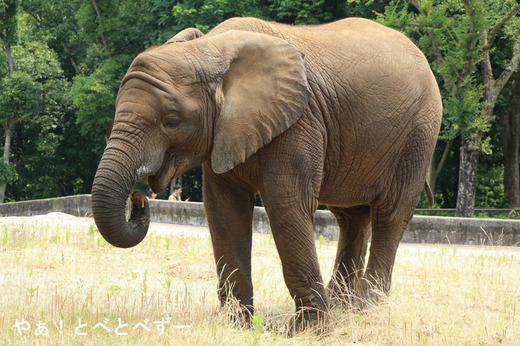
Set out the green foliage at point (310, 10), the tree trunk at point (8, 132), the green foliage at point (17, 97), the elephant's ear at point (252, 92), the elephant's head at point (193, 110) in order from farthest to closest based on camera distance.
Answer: the green foliage at point (17, 97) → the tree trunk at point (8, 132) → the green foliage at point (310, 10) → the elephant's ear at point (252, 92) → the elephant's head at point (193, 110)

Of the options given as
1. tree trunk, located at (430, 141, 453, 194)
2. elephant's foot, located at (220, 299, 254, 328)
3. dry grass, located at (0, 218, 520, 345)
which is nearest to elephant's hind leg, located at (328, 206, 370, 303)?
dry grass, located at (0, 218, 520, 345)

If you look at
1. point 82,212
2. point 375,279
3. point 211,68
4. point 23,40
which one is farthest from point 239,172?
point 23,40

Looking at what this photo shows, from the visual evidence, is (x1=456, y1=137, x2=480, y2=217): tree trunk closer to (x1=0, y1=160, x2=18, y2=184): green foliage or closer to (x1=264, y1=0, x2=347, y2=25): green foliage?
(x1=264, y1=0, x2=347, y2=25): green foliage

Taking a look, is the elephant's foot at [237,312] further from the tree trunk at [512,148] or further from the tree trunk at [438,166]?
the tree trunk at [512,148]

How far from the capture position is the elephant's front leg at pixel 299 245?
7.97m

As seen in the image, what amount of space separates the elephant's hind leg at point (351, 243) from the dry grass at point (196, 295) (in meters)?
0.61

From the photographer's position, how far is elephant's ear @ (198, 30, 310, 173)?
7574mm

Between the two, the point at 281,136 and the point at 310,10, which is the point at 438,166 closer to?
the point at 310,10

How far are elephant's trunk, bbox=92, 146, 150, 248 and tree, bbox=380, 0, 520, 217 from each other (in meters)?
20.4

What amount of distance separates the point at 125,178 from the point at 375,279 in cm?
387

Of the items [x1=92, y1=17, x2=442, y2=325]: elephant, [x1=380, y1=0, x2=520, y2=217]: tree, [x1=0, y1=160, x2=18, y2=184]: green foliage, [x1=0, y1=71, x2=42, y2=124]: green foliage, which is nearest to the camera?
[x1=92, y1=17, x2=442, y2=325]: elephant

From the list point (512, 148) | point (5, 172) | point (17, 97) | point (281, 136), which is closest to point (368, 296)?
point (281, 136)

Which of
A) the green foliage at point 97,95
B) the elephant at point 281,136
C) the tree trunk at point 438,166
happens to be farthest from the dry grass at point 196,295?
the green foliage at point 97,95

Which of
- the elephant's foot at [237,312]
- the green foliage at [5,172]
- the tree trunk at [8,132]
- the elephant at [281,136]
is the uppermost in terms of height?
the tree trunk at [8,132]
